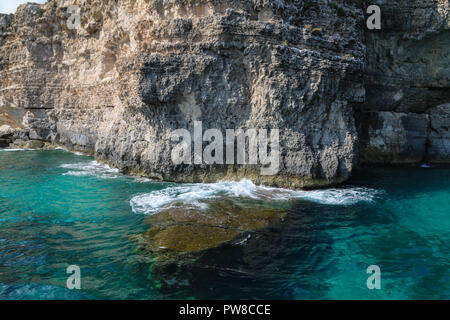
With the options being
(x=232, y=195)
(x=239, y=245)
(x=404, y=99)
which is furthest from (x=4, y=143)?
(x=404, y=99)

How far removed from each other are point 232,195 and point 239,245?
4607 mm

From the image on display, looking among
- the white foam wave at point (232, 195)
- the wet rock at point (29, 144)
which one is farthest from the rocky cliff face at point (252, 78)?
the wet rock at point (29, 144)

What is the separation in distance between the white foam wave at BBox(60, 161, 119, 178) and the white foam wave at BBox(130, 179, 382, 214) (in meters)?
5.44

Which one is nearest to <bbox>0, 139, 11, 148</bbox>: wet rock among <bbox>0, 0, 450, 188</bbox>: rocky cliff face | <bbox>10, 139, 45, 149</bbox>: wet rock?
<bbox>10, 139, 45, 149</bbox>: wet rock

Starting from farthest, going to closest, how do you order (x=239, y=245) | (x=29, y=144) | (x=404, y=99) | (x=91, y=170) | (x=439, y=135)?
(x=29, y=144) < (x=404, y=99) < (x=439, y=135) < (x=91, y=170) < (x=239, y=245)

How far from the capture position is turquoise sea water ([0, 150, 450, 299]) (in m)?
6.68

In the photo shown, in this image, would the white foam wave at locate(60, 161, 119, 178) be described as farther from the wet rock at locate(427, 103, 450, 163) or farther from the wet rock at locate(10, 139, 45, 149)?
the wet rock at locate(427, 103, 450, 163)

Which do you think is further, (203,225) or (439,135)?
(439,135)

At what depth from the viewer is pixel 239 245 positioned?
8.48 meters

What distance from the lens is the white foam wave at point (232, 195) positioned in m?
12.0

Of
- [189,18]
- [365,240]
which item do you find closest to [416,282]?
[365,240]

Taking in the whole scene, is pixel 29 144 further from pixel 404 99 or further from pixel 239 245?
pixel 404 99
